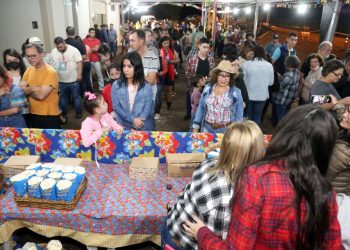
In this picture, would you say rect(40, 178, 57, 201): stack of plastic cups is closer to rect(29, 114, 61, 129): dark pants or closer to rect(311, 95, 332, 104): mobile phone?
rect(29, 114, 61, 129): dark pants

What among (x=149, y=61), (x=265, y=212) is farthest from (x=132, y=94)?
(x=265, y=212)

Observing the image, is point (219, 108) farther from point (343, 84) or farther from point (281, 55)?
point (281, 55)

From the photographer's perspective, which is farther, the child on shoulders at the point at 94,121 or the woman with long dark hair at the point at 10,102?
the woman with long dark hair at the point at 10,102

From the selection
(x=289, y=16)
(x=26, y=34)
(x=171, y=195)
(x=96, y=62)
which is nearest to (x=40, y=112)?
(x=171, y=195)

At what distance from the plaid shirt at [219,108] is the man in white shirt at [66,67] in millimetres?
3332

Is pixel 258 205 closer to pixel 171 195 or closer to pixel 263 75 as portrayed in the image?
pixel 171 195

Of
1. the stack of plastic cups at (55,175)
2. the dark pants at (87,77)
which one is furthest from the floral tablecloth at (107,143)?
the dark pants at (87,77)

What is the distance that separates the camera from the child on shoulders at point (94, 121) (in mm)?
2893

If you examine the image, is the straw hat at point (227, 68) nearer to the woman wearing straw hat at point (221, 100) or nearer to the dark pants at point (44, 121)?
the woman wearing straw hat at point (221, 100)

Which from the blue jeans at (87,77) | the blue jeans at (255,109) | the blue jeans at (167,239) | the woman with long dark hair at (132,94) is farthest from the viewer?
the blue jeans at (87,77)

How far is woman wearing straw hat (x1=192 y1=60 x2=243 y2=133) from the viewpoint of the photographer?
10.6ft

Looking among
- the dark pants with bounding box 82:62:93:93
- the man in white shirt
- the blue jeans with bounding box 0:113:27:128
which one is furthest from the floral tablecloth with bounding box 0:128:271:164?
the dark pants with bounding box 82:62:93:93

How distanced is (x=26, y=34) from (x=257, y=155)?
27.0ft

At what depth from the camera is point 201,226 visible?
5.13ft
